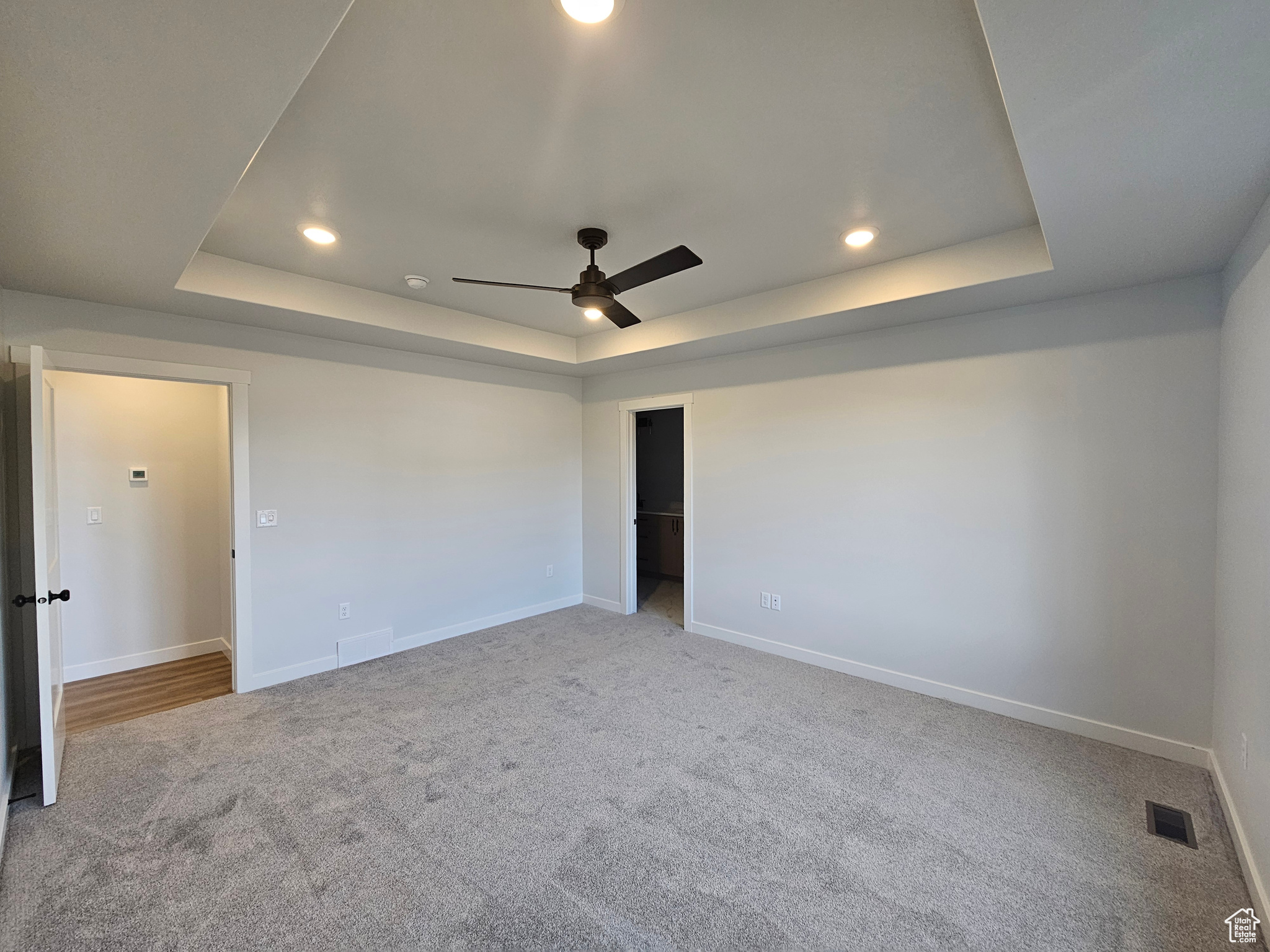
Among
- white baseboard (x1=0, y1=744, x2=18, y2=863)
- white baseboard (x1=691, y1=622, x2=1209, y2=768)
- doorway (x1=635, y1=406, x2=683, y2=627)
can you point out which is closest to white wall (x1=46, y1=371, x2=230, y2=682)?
white baseboard (x1=0, y1=744, x2=18, y2=863)

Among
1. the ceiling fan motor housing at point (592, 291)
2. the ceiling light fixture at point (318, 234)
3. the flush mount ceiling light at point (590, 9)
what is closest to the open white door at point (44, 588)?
the ceiling light fixture at point (318, 234)

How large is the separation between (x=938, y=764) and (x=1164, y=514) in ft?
5.65

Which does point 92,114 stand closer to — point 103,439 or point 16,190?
point 16,190

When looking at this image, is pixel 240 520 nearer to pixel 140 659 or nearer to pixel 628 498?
pixel 140 659

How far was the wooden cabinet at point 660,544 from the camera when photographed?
22.3 feet

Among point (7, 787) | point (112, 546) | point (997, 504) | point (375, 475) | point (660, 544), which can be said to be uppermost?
point (375, 475)

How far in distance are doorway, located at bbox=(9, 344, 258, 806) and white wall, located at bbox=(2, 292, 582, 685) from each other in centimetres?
10

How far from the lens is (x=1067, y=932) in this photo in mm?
1673

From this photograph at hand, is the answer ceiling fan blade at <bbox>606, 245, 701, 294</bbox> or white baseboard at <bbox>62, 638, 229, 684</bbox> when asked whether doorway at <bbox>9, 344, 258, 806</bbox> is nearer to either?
white baseboard at <bbox>62, 638, 229, 684</bbox>

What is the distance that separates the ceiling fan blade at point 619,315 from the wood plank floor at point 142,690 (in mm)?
3513

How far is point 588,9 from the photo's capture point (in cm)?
131

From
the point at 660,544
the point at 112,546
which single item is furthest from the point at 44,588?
the point at 660,544

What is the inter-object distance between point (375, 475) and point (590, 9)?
3.60 meters

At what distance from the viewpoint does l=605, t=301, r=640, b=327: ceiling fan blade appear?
2.69 metres
